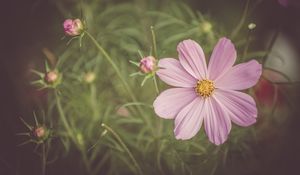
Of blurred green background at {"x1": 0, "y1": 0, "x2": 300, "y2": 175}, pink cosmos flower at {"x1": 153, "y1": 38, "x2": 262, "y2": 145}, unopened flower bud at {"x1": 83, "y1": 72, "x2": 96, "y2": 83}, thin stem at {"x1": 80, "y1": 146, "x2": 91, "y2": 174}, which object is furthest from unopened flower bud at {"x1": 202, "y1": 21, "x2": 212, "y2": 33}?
thin stem at {"x1": 80, "y1": 146, "x2": 91, "y2": 174}

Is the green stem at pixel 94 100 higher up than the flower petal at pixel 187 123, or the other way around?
the green stem at pixel 94 100

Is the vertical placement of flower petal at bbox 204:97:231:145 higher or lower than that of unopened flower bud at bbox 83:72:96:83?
lower

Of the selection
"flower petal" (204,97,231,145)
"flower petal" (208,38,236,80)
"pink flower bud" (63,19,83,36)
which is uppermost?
"pink flower bud" (63,19,83,36)

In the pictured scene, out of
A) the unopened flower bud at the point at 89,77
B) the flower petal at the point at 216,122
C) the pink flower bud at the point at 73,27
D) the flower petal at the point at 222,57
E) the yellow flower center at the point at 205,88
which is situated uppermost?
the pink flower bud at the point at 73,27

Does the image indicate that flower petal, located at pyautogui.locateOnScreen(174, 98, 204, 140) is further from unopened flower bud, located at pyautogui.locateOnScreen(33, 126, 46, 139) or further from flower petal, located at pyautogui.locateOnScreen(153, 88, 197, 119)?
unopened flower bud, located at pyautogui.locateOnScreen(33, 126, 46, 139)

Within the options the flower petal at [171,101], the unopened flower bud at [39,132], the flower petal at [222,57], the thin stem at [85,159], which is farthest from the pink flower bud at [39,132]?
the flower petal at [222,57]

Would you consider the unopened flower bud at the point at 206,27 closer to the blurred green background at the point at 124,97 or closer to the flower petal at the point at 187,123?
the blurred green background at the point at 124,97

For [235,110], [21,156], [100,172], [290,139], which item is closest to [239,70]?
[235,110]
